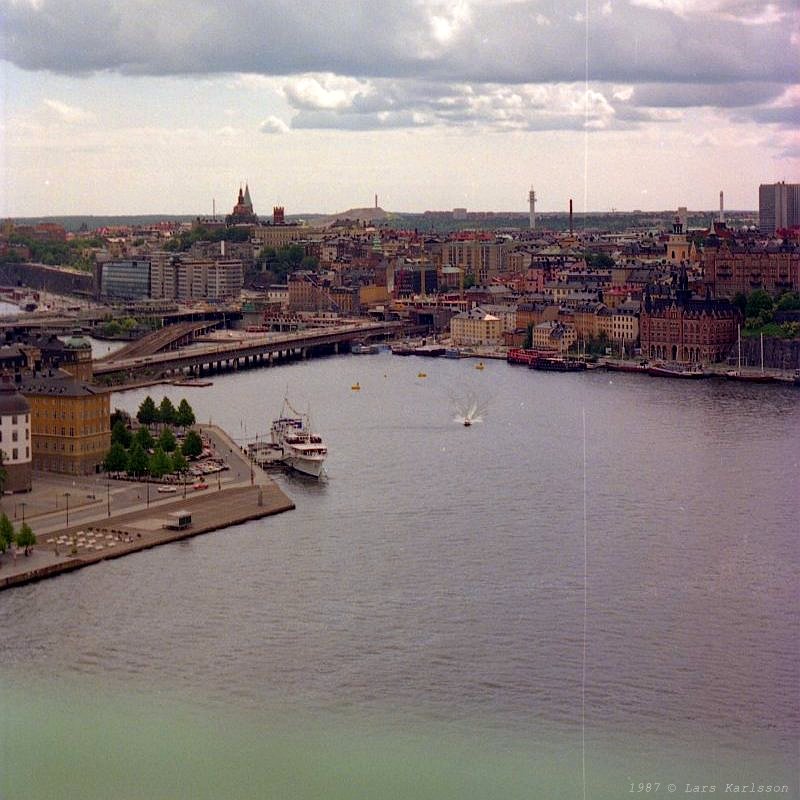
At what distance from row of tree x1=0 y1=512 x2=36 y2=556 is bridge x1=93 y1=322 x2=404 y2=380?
10.6 metres

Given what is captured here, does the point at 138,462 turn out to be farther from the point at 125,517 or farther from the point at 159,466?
the point at 125,517

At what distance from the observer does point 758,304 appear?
26609 millimetres

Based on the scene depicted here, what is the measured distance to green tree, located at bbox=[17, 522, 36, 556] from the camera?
1032 cm

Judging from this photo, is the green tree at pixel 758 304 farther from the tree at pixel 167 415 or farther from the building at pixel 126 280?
the building at pixel 126 280

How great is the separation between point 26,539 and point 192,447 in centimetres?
348

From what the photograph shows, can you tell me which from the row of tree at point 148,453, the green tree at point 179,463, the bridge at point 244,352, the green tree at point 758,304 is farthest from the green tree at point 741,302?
the green tree at point 179,463

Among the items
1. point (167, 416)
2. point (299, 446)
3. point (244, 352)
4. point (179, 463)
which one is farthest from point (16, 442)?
point (244, 352)

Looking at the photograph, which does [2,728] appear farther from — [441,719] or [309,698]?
[441,719]

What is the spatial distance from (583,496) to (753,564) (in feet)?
7.67

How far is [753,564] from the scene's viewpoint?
1048cm

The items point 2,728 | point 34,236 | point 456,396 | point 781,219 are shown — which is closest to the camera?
point 2,728

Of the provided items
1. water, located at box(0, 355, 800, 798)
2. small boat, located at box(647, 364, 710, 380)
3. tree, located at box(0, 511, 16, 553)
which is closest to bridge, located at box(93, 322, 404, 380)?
small boat, located at box(647, 364, 710, 380)

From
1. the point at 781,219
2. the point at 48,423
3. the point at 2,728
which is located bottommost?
the point at 2,728

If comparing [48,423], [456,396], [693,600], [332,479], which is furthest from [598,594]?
[456,396]
